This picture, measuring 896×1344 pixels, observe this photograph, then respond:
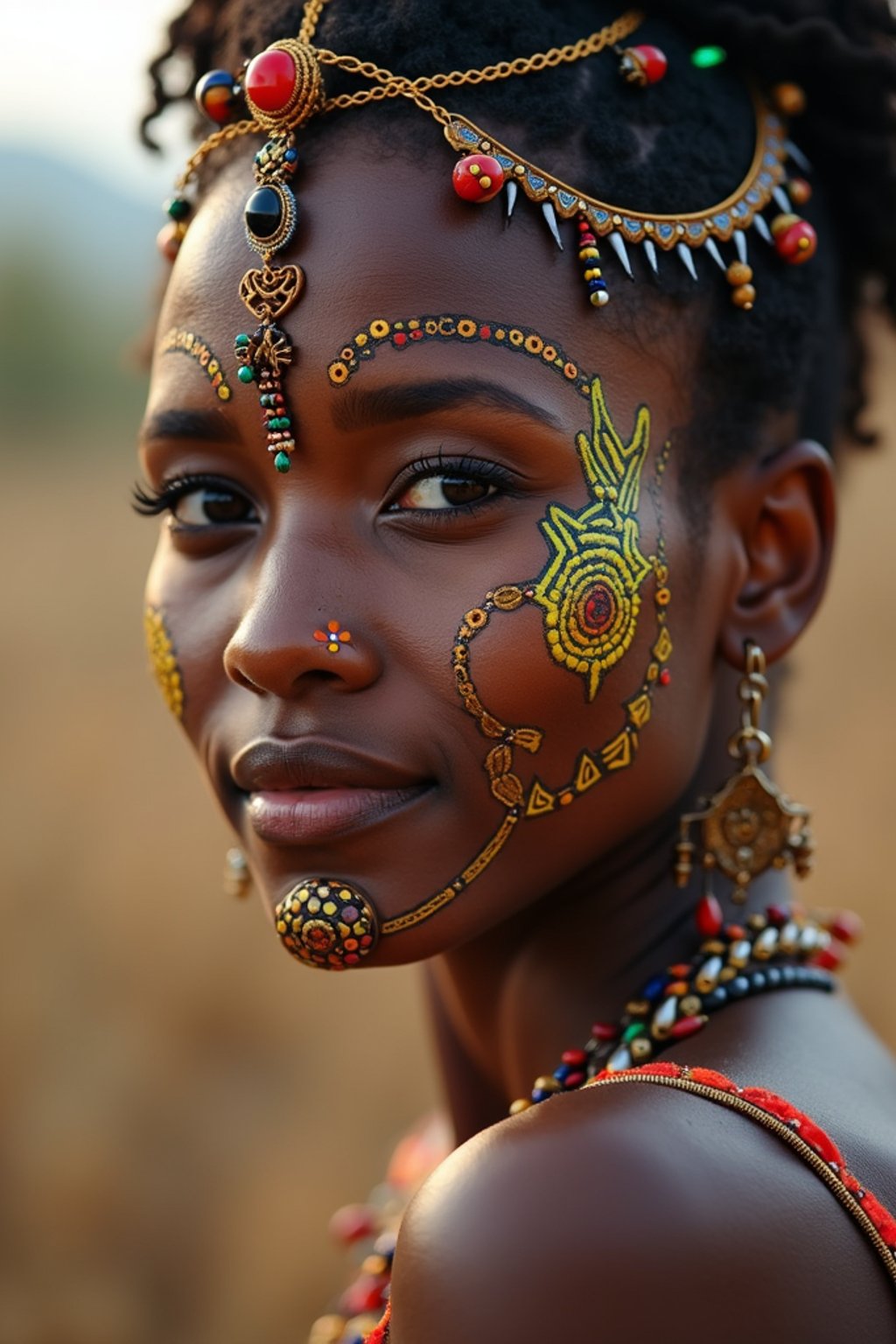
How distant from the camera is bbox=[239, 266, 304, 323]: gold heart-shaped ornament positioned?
208cm

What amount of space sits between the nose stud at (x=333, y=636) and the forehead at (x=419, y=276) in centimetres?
35

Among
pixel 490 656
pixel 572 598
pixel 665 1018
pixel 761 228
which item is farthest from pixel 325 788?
pixel 761 228

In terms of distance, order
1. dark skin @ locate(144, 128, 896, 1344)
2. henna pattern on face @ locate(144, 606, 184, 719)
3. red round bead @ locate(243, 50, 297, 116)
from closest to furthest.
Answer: dark skin @ locate(144, 128, 896, 1344), red round bead @ locate(243, 50, 297, 116), henna pattern on face @ locate(144, 606, 184, 719)

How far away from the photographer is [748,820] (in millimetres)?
2350

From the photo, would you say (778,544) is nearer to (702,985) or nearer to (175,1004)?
(702,985)

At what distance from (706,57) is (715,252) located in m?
0.38

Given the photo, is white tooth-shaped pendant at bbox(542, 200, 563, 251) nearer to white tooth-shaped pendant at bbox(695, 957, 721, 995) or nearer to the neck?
the neck

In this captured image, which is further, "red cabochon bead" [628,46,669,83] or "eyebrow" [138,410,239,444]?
"red cabochon bead" [628,46,669,83]

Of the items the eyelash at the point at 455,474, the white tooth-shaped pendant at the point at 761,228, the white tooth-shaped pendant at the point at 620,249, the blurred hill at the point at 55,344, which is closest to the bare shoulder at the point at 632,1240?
the eyelash at the point at 455,474

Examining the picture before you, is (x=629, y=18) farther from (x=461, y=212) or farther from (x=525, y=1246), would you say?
→ (x=525, y=1246)

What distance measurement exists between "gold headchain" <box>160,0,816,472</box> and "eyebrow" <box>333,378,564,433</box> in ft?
0.31

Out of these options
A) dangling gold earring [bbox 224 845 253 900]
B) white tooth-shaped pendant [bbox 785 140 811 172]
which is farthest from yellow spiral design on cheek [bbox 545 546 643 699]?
white tooth-shaped pendant [bbox 785 140 811 172]

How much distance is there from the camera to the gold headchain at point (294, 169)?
6.82 ft

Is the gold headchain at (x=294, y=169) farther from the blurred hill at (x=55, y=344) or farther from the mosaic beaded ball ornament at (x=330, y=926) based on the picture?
the blurred hill at (x=55, y=344)
